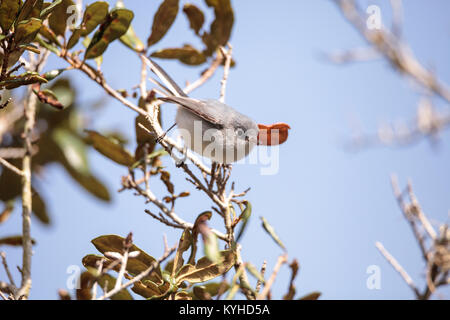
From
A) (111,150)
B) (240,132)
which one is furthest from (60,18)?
(240,132)

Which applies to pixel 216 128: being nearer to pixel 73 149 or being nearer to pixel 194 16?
pixel 194 16

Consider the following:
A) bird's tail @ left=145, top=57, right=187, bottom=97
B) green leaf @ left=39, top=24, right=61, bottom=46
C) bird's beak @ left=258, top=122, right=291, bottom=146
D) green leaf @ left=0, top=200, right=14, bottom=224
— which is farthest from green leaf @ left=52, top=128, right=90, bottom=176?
bird's beak @ left=258, top=122, right=291, bottom=146

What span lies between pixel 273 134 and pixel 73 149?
5.82ft

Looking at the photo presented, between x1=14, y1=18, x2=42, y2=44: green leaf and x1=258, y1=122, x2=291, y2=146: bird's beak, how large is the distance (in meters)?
1.16

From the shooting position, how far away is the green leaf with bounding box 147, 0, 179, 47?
2455 millimetres

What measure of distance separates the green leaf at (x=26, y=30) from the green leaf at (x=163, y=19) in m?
0.92

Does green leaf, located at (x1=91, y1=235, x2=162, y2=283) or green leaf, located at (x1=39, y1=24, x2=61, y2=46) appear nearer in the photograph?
green leaf, located at (x1=91, y1=235, x2=162, y2=283)

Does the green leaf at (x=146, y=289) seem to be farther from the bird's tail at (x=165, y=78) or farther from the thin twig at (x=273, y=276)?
the bird's tail at (x=165, y=78)

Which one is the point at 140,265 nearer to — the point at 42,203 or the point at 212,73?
the point at 212,73

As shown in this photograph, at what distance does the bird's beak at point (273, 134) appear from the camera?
2246 mm

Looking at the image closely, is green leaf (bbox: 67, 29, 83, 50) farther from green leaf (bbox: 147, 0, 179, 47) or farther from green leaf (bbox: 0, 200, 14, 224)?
green leaf (bbox: 0, 200, 14, 224)

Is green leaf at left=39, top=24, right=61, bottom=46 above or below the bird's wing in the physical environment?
above
